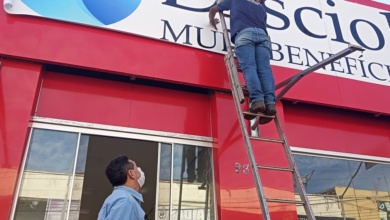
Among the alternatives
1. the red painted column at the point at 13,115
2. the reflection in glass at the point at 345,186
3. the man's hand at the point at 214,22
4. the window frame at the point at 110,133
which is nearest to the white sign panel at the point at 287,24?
the man's hand at the point at 214,22

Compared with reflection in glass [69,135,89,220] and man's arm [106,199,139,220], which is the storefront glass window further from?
man's arm [106,199,139,220]

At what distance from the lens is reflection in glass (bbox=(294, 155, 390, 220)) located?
17.3 ft

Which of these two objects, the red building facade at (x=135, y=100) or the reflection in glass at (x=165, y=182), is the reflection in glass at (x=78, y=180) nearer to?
the red building facade at (x=135, y=100)

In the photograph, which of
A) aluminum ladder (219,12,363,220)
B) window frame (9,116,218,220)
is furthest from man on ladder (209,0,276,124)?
window frame (9,116,218,220)

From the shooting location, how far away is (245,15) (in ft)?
15.2

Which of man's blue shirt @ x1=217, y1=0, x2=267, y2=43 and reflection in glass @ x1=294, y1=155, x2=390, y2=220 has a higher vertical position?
man's blue shirt @ x1=217, y1=0, x2=267, y2=43

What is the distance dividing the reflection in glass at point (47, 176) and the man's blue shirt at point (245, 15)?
2.34 m

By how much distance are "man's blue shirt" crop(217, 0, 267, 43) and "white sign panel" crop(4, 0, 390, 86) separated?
0.60 meters

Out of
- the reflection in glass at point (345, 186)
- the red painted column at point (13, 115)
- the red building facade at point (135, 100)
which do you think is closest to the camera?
the red painted column at point (13, 115)

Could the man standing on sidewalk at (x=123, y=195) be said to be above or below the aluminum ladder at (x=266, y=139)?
below

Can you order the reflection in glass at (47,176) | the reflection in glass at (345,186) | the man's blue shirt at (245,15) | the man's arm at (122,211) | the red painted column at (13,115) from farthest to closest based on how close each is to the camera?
the reflection in glass at (345,186)
the man's blue shirt at (245,15)
the reflection in glass at (47,176)
the red painted column at (13,115)
the man's arm at (122,211)

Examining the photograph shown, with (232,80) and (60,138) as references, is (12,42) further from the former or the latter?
(232,80)

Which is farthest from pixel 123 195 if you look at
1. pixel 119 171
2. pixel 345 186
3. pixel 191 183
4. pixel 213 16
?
pixel 345 186

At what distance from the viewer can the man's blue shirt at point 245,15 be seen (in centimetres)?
462
